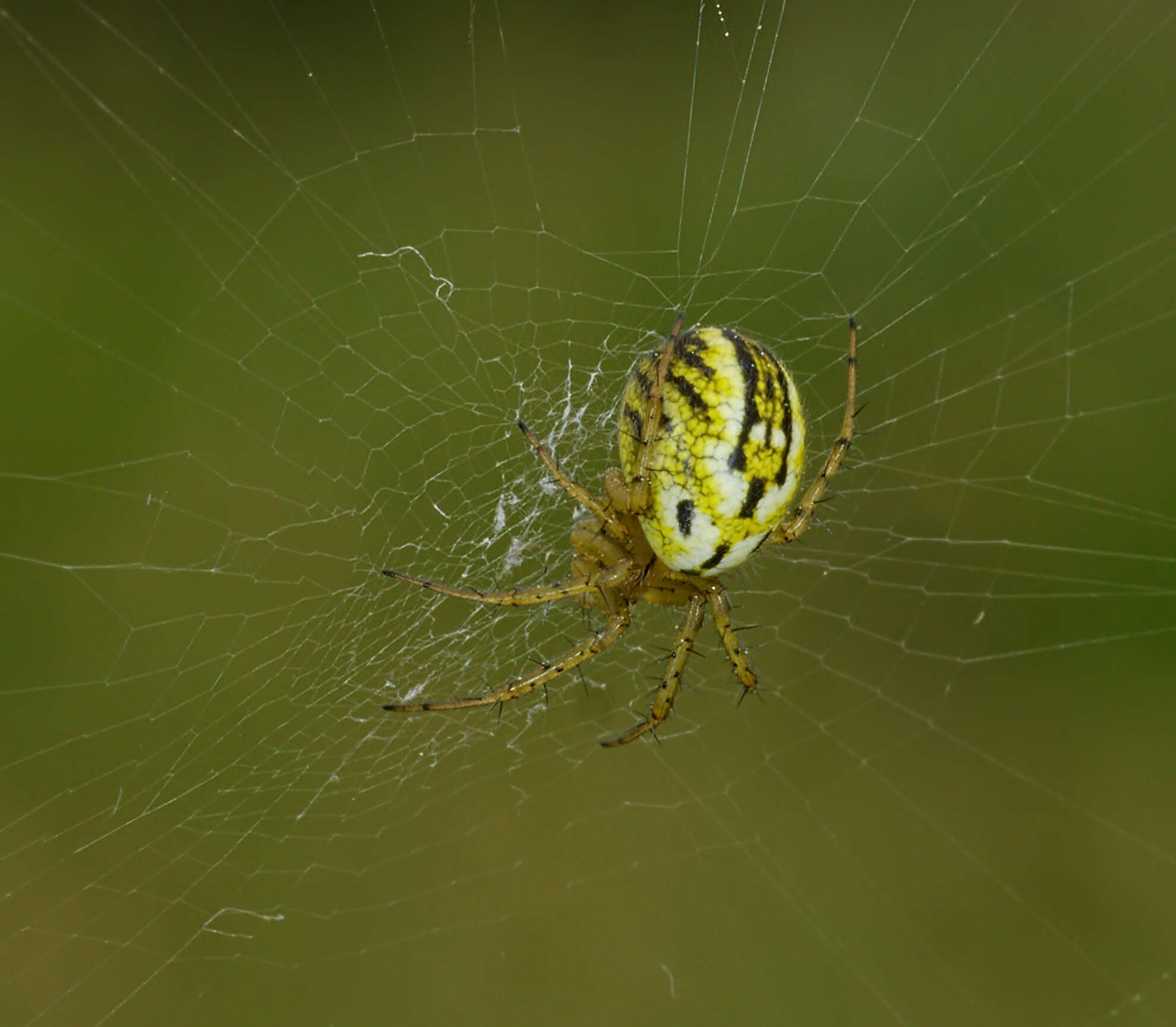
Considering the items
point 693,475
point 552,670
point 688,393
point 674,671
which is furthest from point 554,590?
point 688,393

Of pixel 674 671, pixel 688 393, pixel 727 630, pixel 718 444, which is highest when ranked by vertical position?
pixel 688 393

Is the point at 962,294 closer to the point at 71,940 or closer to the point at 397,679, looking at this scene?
the point at 397,679

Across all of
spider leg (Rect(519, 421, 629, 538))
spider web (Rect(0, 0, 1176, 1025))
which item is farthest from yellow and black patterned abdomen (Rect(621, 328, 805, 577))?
spider web (Rect(0, 0, 1176, 1025))

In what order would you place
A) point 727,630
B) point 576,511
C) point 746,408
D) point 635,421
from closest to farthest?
1. point 746,408
2. point 635,421
3. point 727,630
4. point 576,511

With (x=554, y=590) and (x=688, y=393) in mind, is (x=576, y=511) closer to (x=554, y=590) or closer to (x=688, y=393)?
(x=554, y=590)

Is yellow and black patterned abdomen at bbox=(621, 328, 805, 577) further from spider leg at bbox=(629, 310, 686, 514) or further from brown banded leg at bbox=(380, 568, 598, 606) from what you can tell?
brown banded leg at bbox=(380, 568, 598, 606)

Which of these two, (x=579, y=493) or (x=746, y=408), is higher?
(x=746, y=408)
